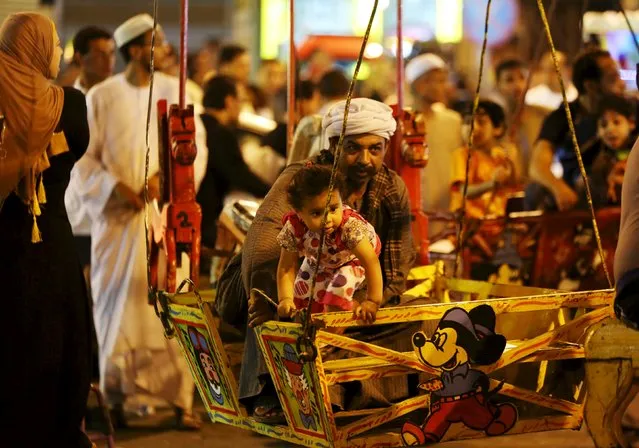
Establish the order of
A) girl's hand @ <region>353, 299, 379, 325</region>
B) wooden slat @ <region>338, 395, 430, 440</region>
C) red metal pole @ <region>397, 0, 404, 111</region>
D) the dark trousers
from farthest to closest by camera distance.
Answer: red metal pole @ <region>397, 0, 404, 111</region>, the dark trousers, wooden slat @ <region>338, 395, 430, 440</region>, girl's hand @ <region>353, 299, 379, 325</region>

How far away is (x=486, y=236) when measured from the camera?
9430 mm

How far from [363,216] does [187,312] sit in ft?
2.87

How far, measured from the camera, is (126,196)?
854cm

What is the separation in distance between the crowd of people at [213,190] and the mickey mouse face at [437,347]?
0.86 ft

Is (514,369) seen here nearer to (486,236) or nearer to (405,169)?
(405,169)

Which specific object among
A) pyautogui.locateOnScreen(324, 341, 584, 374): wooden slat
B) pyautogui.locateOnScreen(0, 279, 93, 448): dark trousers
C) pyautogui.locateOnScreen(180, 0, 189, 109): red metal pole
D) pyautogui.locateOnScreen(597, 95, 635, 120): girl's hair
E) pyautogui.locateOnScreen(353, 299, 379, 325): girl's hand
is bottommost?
pyautogui.locateOnScreen(0, 279, 93, 448): dark trousers

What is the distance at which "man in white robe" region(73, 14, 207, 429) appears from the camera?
8625 millimetres

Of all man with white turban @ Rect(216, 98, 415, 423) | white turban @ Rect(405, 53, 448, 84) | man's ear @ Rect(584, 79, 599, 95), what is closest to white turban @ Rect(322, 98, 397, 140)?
man with white turban @ Rect(216, 98, 415, 423)

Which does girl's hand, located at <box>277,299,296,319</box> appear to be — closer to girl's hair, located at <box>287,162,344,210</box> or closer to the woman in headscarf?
girl's hair, located at <box>287,162,344,210</box>

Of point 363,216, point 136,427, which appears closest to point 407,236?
point 363,216

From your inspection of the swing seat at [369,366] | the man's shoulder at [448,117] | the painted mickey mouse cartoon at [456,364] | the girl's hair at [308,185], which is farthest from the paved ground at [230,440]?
the man's shoulder at [448,117]

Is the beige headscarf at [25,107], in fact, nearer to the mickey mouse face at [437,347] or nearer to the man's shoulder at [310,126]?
the mickey mouse face at [437,347]

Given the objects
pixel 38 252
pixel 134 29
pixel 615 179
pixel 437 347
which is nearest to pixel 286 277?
pixel 437 347

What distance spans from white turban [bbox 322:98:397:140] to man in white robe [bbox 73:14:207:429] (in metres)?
2.32
